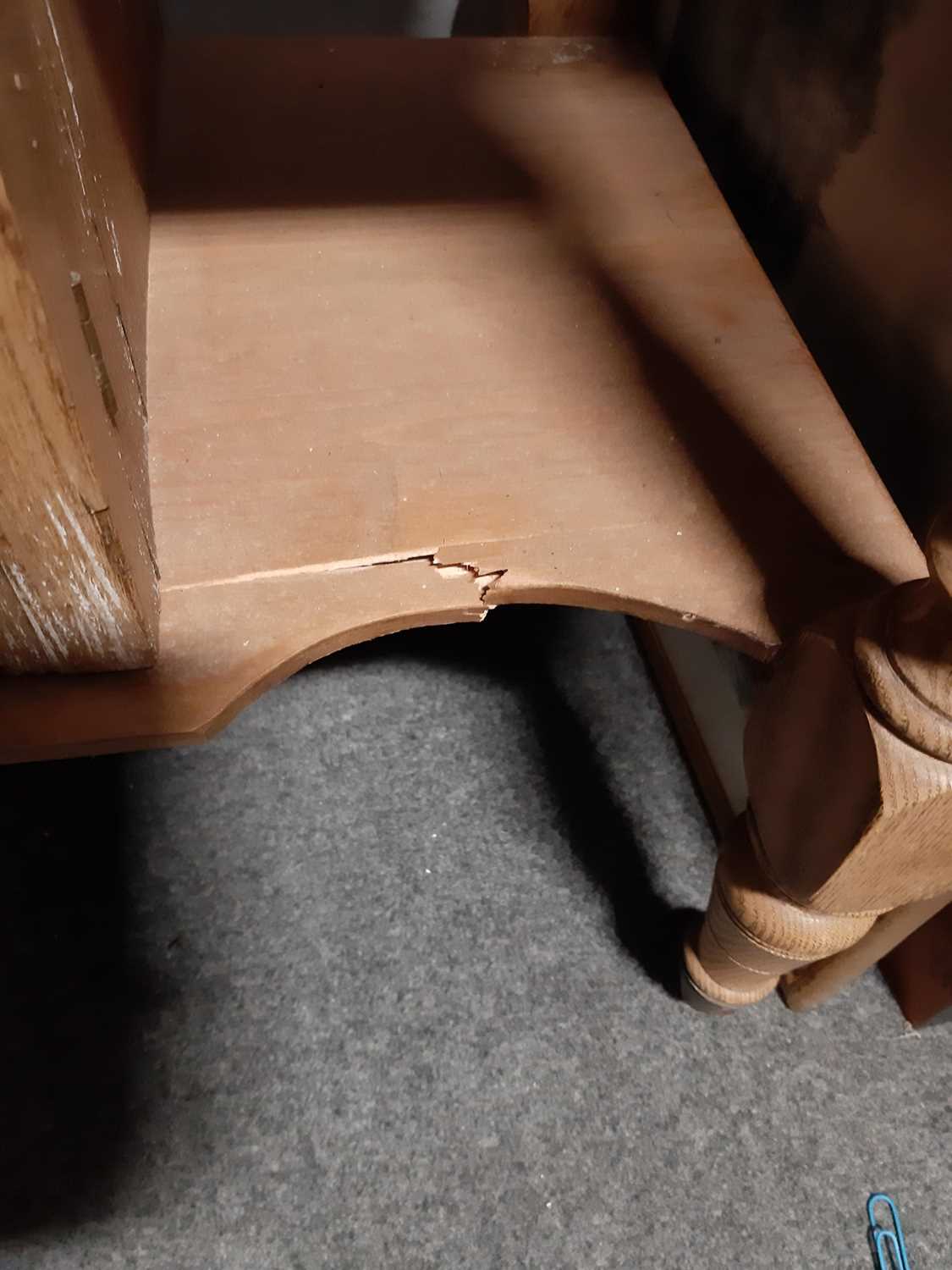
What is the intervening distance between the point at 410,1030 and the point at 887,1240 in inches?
14.6

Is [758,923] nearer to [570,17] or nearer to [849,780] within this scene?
[849,780]

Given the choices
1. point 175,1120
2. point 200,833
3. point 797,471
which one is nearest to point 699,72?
point 797,471

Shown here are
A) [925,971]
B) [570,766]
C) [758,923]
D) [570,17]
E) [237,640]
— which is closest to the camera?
[237,640]

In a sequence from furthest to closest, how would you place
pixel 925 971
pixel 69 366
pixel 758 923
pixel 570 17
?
pixel 925 971 → pixel 570 17 → pixel 758 923 → pixel 69 366

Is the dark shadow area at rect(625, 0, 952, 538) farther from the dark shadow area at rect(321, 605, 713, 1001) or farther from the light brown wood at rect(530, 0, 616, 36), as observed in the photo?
the dark shadow area at rect(321, 605, 713, 1001)

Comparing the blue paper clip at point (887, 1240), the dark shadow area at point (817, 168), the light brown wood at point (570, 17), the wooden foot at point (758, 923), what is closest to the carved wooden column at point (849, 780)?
the wooden foot at point (758, 923)

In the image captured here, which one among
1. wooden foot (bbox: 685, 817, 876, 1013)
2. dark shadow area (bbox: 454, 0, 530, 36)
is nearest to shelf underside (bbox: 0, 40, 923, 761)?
wooden foot (bbox: 685, 817, 876, 1013)

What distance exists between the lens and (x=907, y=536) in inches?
17.9

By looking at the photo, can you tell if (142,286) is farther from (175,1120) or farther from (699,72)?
(175,1120)

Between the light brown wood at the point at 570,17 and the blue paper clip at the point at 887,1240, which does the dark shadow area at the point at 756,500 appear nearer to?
the light brown wood at the point at 570,17

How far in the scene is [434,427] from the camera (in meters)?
0.47

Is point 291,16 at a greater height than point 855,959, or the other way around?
point 291,16

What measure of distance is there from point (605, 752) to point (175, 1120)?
45 centimetres

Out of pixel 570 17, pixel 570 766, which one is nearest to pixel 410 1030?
pixel 570 766
